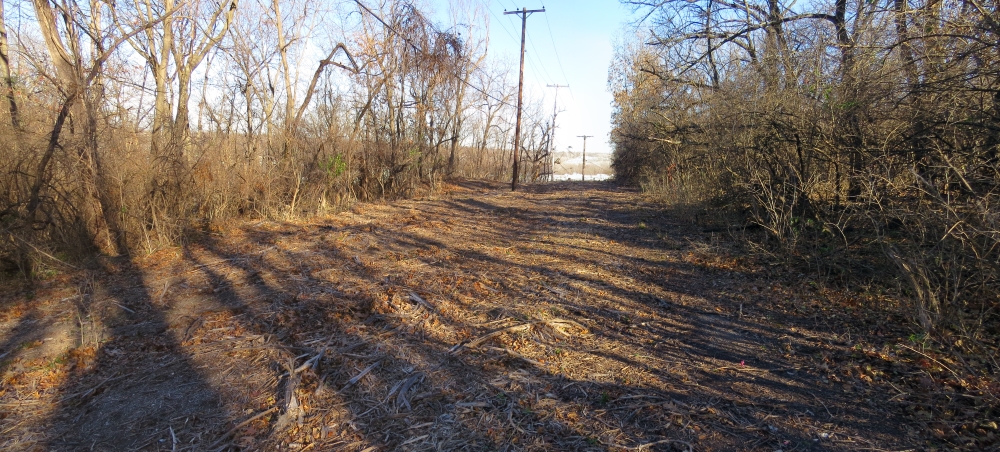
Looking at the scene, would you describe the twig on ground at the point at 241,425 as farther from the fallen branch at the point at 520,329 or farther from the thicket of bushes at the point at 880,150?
the thicket of bushes at the point at 880,150

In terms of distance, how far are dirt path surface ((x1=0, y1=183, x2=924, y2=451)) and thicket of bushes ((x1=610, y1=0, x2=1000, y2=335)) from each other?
794mm

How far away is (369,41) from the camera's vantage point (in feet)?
52.5

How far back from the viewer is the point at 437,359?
4.16 metres

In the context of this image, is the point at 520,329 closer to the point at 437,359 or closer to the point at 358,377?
the point at 437,359

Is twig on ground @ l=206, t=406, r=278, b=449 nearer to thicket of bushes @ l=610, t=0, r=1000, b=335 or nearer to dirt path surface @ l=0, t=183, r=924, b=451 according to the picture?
dirt path surface @ l=0, t=183, r=924, b=451

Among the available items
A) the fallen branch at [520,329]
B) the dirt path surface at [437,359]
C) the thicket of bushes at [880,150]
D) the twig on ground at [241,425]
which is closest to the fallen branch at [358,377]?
the dirt path surface at [437,359]

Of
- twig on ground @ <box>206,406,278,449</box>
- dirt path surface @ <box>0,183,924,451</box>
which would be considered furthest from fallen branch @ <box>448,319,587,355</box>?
twig on ground @ <box>206,406,278,449</box>

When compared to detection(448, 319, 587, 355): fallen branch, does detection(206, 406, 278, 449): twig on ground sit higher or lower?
lower

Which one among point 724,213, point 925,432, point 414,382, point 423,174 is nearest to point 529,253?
point 724,213

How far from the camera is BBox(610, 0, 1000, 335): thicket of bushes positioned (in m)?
4.11

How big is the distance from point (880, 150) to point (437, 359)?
5.13 meters

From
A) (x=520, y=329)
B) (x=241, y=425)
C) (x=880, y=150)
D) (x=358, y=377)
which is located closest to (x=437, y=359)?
(x=358, y=377)

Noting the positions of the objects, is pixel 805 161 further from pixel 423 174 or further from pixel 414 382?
pixel 423 174

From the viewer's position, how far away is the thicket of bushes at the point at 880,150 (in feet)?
13.5
